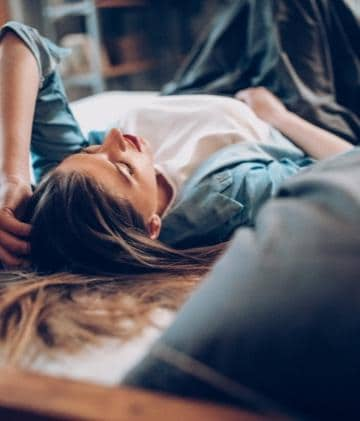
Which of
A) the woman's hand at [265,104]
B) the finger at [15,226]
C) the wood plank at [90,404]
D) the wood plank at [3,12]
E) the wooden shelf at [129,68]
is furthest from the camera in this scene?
the wooden shelf at [129,68]

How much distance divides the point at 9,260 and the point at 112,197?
0.53 ft

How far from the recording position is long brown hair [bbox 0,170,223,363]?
0.61m

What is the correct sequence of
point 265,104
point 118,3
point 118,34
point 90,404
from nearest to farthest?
point 90,404 < point 265,104 < point 118,3 < point 118,34

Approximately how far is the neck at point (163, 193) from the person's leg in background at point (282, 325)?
1.59 ft

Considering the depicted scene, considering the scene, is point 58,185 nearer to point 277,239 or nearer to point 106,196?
point 106,196

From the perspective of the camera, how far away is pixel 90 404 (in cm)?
38

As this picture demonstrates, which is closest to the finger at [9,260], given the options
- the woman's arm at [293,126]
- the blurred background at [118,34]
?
the woman's arm at [293,126]

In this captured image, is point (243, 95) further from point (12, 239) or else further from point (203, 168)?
point (12, 239)

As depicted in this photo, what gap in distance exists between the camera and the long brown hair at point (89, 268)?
613 millimetres

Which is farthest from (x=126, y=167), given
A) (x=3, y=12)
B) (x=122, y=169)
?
(x=3, y=12)

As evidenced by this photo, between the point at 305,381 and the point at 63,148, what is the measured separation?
2.72ft

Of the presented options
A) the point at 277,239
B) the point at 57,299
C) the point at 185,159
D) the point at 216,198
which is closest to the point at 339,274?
the point at 277,239

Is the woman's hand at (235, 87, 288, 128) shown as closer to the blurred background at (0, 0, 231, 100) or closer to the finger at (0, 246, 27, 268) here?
the finger at (0, 246, 27, 268)

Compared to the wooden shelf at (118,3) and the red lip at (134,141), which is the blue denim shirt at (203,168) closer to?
the red lip at (134,141)
